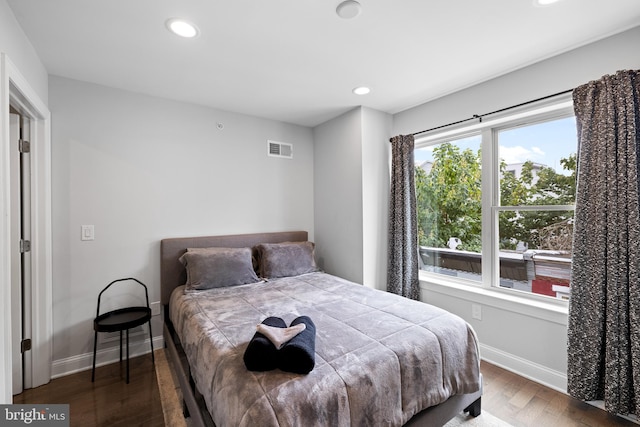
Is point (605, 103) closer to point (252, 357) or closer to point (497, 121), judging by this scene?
point (497, 121)

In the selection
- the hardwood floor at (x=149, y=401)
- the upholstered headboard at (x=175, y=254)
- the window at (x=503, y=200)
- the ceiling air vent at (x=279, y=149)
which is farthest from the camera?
the ceiling air vent at (x=279, y=149)

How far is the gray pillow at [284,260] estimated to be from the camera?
118 inches

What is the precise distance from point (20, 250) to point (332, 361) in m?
2.51

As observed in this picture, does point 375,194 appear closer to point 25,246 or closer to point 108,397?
point 108,397

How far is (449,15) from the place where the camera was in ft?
5.61

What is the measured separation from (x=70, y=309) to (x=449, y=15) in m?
3.60

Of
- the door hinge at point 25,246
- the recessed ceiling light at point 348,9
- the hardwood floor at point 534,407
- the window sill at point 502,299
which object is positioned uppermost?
the recessed ceiling light at point 348,9

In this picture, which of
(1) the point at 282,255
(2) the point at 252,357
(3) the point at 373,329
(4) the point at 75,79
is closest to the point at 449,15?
(3) the point at 373,329

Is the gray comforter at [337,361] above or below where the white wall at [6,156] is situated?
below

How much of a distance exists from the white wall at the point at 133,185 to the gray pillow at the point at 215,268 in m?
0.40

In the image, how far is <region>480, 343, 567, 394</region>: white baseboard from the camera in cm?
214

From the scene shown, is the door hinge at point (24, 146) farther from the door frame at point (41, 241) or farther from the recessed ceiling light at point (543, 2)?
the recessed ceiling light at point (543, 2)

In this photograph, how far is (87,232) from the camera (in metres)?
2.49

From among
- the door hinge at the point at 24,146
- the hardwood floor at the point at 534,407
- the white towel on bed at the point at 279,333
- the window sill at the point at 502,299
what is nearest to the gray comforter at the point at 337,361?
the white towel on bed at the point at 279,333
